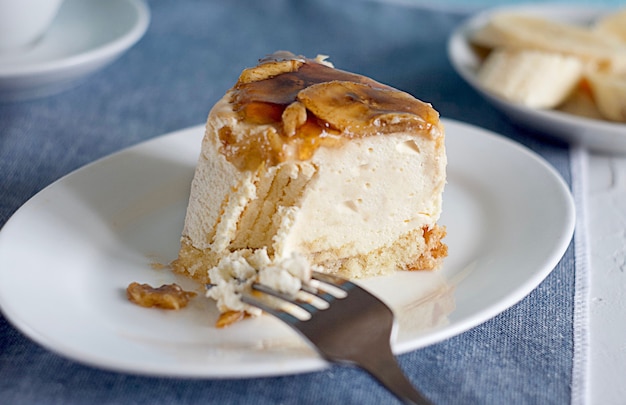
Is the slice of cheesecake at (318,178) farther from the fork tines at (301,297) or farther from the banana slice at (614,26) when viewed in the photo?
the banana slice at (614,26)

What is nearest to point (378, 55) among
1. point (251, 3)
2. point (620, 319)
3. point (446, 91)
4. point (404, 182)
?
point (446, 91)

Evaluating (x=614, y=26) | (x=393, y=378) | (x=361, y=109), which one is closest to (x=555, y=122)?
(x=614, y=26)

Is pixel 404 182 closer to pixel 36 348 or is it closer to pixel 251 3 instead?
pixel 36 348

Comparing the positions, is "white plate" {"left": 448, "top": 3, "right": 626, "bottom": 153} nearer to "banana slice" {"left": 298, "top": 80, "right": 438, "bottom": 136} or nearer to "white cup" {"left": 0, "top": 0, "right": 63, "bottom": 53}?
"banana slice" {"left": 298, "top": 80, "right": 438, "bottom": 136}

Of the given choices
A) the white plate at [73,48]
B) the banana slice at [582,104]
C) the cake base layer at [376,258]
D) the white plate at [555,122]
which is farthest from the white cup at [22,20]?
the banana slice at [582,104]

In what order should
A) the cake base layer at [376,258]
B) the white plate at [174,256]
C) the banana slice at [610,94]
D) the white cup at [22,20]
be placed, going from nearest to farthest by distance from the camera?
the white plate at [174,256] < the cake base layer at [376,258] < the banana slice at [610,94] < the white cup at [22,20]

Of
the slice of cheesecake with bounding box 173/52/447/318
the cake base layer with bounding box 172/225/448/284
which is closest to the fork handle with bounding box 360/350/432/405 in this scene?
the slice of cheesecake with bounding box 173/52/447/318

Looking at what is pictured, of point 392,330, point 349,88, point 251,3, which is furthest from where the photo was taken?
point 251,3

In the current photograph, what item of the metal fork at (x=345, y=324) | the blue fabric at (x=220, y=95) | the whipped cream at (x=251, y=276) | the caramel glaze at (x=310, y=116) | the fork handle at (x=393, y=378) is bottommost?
the blue fabric at (x=220, y=95)
